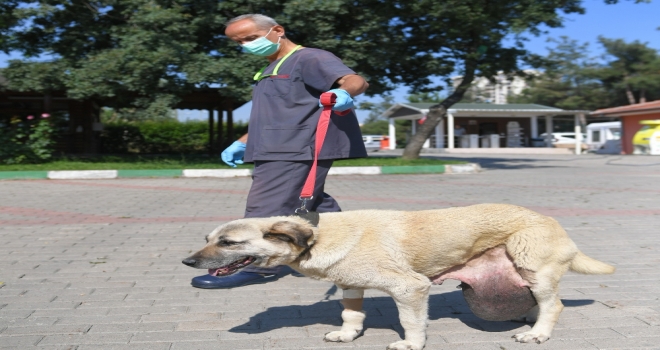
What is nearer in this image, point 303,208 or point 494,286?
point 494,286

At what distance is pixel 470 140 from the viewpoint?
43.3m

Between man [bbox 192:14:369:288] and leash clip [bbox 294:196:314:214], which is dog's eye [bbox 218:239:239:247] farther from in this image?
man [bbox 192:14:369:288]

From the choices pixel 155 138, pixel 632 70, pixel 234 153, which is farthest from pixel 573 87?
pixel 234 153

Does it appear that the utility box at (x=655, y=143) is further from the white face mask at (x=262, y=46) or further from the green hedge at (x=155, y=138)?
the white face mask at (x=262, y=46)

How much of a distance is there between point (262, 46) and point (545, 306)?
248 centimetres

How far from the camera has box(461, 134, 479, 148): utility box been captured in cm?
4309

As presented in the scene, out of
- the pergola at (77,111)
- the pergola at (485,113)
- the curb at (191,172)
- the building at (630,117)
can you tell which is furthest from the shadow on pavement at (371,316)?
the pergola at (485,113)

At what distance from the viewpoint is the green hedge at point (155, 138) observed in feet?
95.3

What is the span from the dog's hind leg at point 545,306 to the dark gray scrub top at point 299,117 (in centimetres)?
147

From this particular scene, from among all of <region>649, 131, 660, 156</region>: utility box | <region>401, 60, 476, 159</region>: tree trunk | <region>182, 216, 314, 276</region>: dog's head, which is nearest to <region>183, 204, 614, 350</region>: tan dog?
<region>182, 216, 314, 276</region>: dog's head

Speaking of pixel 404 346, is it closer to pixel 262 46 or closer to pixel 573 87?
pixel 262 46

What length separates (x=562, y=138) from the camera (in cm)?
4616

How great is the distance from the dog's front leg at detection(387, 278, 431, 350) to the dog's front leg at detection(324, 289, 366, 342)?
0.94ft

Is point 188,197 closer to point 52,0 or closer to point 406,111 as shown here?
point 52,0
